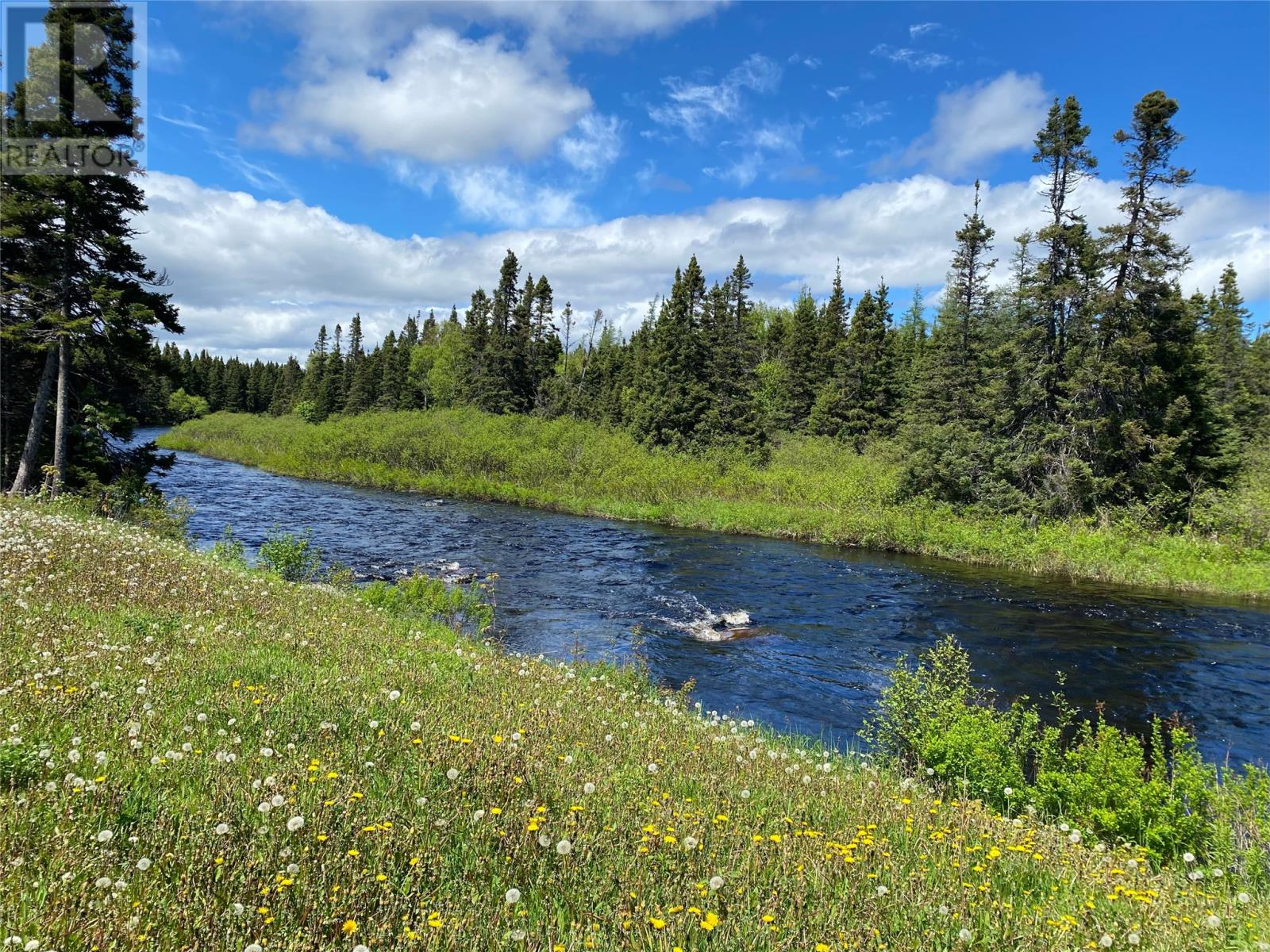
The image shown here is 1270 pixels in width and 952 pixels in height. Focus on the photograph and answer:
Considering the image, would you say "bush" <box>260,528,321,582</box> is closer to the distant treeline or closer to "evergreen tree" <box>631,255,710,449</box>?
the distant treeline

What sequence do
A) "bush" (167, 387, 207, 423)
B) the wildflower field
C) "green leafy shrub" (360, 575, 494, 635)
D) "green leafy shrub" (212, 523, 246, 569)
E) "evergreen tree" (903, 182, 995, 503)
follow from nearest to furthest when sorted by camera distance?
the wildflower field
"green leafy shrub" (360, 575, 494, 635)
"green leafy shrub" (212, 523, 246, 569)
"evergreen tree" (903, 182, 995, 503)
"bush" (167, 387, 207, 423)

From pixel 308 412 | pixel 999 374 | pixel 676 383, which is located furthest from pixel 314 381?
pixel 999 374

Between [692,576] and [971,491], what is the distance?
17205mm

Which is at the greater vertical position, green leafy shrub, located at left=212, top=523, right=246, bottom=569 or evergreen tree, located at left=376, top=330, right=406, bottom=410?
evergreen tree, located at left=376, top=330, right=406, bottom=410

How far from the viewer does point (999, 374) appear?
1350 inches

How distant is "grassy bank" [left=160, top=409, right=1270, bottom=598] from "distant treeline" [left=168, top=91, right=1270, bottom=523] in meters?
2.65

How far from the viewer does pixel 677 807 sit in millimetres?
4570

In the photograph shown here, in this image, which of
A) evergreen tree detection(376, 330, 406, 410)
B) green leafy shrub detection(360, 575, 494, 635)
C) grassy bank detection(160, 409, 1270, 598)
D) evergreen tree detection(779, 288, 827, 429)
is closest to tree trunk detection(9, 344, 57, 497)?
green leafy shrub detection(360, 575, 494, 635)

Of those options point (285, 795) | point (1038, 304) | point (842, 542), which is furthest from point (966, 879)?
point (1038, 304)

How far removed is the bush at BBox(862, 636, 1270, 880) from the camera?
607cm

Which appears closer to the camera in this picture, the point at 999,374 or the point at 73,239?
the point at 73,239

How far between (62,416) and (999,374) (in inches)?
1448

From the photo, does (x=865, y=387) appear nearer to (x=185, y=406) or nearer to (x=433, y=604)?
(x=433, y=604)

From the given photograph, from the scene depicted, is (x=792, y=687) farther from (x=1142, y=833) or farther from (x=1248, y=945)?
(x=1248, y=945)
